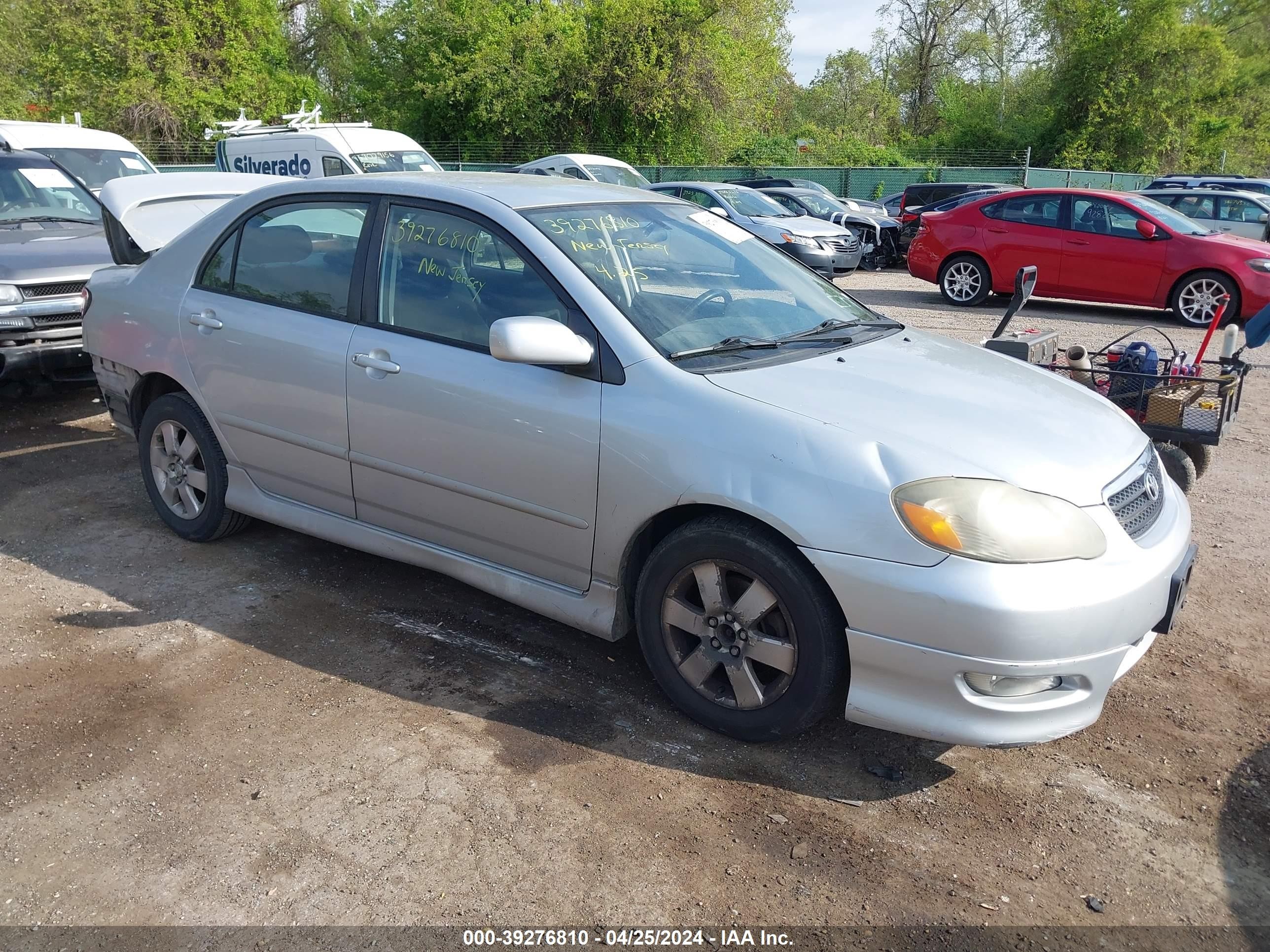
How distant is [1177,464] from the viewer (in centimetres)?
570

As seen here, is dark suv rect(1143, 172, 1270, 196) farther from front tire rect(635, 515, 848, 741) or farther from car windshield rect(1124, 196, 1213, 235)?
front tire rect(635, 515, 848, 741)

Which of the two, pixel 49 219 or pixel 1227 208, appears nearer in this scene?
pixel 49 219

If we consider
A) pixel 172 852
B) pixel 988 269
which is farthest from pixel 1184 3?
pixel 172 852

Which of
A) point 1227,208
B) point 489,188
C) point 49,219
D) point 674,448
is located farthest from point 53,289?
point 1227,208

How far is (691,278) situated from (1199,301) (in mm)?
10241

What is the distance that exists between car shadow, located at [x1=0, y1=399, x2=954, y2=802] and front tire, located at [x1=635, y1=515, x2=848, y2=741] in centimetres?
15

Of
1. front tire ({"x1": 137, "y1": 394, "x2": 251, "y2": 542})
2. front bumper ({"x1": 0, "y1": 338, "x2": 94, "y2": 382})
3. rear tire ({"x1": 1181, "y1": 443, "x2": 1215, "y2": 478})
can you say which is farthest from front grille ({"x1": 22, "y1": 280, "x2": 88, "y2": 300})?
rear tire ({"x1": 1181, "y1": 443, "x2": 1215, "y2": 478})

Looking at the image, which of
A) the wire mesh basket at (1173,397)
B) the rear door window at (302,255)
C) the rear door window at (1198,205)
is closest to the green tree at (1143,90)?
the rear door window at (1198,205)

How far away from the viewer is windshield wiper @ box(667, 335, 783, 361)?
3.48 meters

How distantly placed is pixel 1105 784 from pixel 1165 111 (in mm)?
43783

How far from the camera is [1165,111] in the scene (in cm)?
3975

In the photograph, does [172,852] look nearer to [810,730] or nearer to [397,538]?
[397,538]

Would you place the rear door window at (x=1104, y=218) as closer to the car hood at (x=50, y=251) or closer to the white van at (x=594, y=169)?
the white van at (x=594, y=169)

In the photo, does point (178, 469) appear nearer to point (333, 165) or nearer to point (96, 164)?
point (96, 164)
